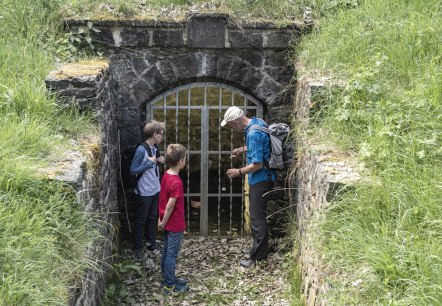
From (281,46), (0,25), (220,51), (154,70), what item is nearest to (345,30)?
(281,46)

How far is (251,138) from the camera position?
661 centimetres

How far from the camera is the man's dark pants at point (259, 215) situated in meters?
6.90

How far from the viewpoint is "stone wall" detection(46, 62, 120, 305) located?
5.09 meters

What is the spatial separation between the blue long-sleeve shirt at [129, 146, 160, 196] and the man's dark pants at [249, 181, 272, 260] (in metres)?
1.16

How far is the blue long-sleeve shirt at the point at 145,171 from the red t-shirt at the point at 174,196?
0.81 meters

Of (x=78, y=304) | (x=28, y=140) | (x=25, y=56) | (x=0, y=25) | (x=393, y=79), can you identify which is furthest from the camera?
(x=0, y=25)

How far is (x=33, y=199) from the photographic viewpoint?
180 inches

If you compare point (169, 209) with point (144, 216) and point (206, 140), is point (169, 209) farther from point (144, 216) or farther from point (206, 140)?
point (206, 140)

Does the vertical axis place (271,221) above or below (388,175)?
below

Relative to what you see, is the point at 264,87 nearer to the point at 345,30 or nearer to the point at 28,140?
the point at 345,30

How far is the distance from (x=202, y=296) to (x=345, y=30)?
3.60 meters

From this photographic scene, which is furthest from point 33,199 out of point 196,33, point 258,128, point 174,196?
point 196,33

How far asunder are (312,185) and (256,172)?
112 centimetres

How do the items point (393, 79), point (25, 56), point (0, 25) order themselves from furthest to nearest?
1. point (0, 25)
2. point (25, 56)
3. point (393, 79)
